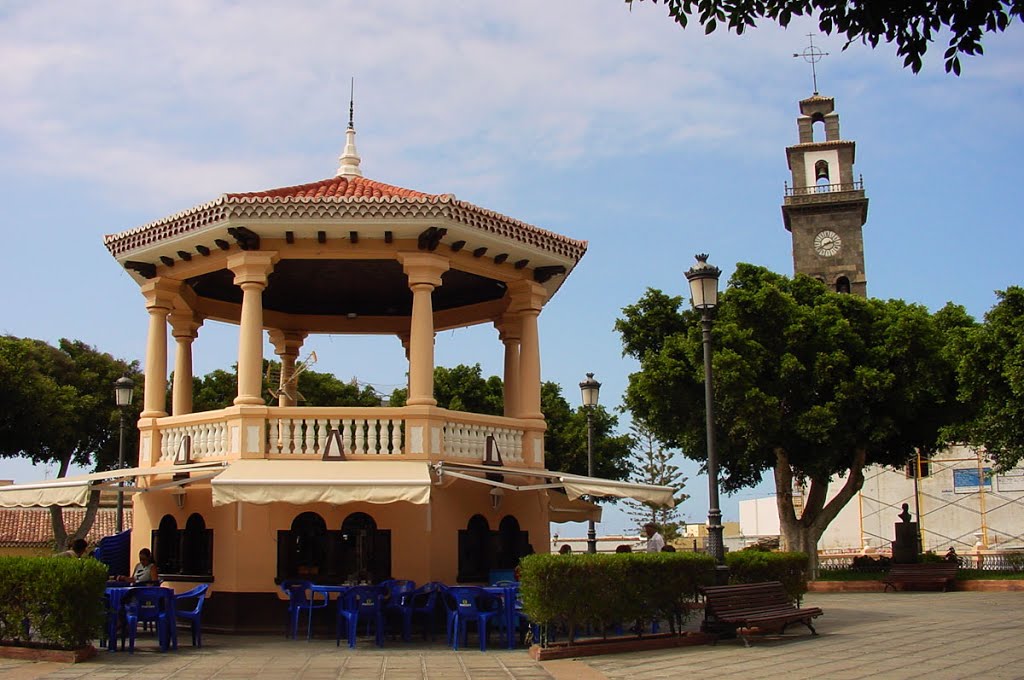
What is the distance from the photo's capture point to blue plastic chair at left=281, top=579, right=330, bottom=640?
539 inches

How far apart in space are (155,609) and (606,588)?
5539mm

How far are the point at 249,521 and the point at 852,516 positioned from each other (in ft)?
133

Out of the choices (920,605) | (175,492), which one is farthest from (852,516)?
(175,492)

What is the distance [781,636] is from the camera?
45.5ft

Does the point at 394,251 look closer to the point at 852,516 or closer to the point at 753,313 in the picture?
the point at 753,313

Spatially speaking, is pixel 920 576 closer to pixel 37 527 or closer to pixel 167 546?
pixel 167 546

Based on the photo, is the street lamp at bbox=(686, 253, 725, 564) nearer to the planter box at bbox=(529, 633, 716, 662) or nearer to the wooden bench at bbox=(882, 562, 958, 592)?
the planter box at bbox=(529, 633, 716, 662)

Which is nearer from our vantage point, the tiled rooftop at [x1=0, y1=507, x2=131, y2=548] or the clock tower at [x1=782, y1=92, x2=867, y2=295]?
the tiled rooftop at [x1=0, y1=507, x2=131, y2=548]

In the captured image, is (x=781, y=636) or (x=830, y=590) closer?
(x=781, y=636)

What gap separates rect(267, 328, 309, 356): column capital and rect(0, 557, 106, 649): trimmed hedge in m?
9.15

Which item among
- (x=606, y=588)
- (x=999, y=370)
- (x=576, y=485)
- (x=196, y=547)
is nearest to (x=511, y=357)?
(x=576, y=485)

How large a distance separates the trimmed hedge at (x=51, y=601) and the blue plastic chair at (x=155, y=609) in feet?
2.29

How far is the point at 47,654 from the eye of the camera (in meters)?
11.4

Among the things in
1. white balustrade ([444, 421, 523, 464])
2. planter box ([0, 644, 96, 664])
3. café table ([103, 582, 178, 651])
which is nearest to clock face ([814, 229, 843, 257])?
white balustrade ([444, 421, 523, 464])
